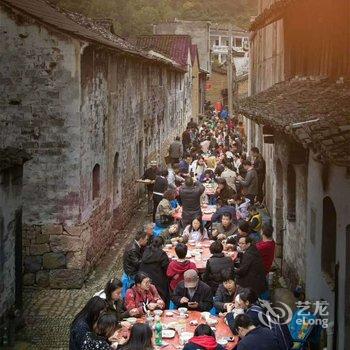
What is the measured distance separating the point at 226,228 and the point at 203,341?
606 cm

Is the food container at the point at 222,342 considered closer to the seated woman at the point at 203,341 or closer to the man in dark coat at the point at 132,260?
the seated woman at the point at 203,341

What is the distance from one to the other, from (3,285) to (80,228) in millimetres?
3849

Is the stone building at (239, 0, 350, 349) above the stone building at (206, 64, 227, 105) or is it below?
below

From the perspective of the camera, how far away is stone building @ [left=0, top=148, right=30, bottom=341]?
10.0 meters

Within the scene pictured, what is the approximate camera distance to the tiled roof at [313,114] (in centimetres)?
679

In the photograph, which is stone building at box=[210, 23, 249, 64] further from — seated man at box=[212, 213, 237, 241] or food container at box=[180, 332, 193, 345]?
food container at box=[180, 332, 193, 345]

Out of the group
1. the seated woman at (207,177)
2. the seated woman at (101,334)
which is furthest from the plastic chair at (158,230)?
the seated woman at (101,334)

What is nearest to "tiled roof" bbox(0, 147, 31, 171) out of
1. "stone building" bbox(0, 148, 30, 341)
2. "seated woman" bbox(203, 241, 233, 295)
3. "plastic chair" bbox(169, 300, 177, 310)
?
"stone building" bbox(0, 148, 30, 341)

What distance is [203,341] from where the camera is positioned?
7.43 meters

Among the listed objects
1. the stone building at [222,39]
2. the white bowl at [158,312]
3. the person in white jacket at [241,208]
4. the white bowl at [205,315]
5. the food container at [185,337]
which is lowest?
the food container at [185,337]

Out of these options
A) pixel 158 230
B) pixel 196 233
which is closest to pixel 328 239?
pixel 196 233

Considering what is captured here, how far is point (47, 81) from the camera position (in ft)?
44.4

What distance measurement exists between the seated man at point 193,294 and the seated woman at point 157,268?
687 millimetres

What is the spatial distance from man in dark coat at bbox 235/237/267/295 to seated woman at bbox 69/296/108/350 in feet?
11.3
